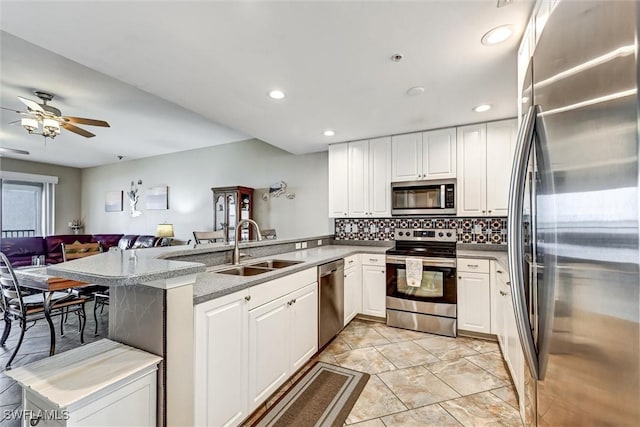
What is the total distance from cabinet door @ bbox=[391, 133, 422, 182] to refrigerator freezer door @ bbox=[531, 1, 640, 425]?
2.81m

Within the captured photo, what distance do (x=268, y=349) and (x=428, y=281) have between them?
2.01 m

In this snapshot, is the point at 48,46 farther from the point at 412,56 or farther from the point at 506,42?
the point at 506,42

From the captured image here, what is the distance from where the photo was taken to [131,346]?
131 cm

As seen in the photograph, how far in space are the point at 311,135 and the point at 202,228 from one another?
345 cm

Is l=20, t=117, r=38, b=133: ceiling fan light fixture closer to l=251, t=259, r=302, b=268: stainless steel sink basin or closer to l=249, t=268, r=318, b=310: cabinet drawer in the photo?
l=251, t=259, r=302, b=268: stainless steel sink basin

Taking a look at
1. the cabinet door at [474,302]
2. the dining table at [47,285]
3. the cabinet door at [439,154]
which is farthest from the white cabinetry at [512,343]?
the dining table at [47,285]

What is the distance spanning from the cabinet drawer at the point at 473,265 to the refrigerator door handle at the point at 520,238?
2.36 m

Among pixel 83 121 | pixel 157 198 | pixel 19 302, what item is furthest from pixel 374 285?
pixel 157 198

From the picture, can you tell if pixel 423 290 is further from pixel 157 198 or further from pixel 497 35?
pixel 157 198

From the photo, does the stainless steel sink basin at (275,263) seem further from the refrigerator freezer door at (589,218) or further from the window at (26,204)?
the window at (26,204)

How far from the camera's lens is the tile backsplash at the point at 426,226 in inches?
131

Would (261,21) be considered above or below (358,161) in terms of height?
above

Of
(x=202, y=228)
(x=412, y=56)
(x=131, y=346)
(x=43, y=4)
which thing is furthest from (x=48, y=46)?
(x=202, y=228)

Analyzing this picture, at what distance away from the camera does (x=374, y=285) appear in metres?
3.40
